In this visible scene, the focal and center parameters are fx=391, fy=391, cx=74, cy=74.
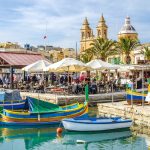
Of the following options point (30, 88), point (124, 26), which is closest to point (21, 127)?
point (30, 88)

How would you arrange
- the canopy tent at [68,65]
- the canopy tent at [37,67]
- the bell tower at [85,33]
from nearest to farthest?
the canopy tent at [68,65], the canopy tent at [37,67], the bell tower at [85,33]

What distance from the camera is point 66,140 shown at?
20.3 m

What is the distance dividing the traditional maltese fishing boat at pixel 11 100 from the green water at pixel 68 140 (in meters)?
3.33

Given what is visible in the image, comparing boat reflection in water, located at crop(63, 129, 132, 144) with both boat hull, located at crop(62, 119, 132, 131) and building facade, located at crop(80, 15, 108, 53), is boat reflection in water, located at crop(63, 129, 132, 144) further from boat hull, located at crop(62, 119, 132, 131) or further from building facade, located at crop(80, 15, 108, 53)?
building facade, located at crop(80, 15, 108, 53)

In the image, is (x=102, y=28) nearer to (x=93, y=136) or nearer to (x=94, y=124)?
(x=94, y=124)

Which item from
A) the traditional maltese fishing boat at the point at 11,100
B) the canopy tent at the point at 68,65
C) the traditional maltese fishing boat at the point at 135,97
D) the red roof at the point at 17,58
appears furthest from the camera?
the red roof at the point at 17,58

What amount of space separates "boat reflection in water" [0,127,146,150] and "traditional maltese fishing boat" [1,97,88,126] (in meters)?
0.61

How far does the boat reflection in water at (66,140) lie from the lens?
19.3 metres

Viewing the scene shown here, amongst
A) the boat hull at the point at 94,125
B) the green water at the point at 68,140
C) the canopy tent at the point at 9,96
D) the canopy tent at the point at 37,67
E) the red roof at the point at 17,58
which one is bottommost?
the green water at the point at 68,140

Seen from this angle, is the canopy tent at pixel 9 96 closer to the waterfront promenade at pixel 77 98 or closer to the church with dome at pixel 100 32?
the waterfront promenade at pixel 77 98

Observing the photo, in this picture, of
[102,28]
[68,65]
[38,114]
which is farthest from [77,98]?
[102,28]

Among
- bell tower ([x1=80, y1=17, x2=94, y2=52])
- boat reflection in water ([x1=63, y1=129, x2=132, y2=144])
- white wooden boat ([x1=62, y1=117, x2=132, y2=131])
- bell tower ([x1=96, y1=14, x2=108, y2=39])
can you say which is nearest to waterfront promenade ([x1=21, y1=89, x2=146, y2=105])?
white wooden boat ([x1=62, y1=117, x2=132, y2=131])

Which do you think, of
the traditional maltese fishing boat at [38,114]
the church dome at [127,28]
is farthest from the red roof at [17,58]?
the church dome at [127,28]

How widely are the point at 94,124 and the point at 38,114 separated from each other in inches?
153
